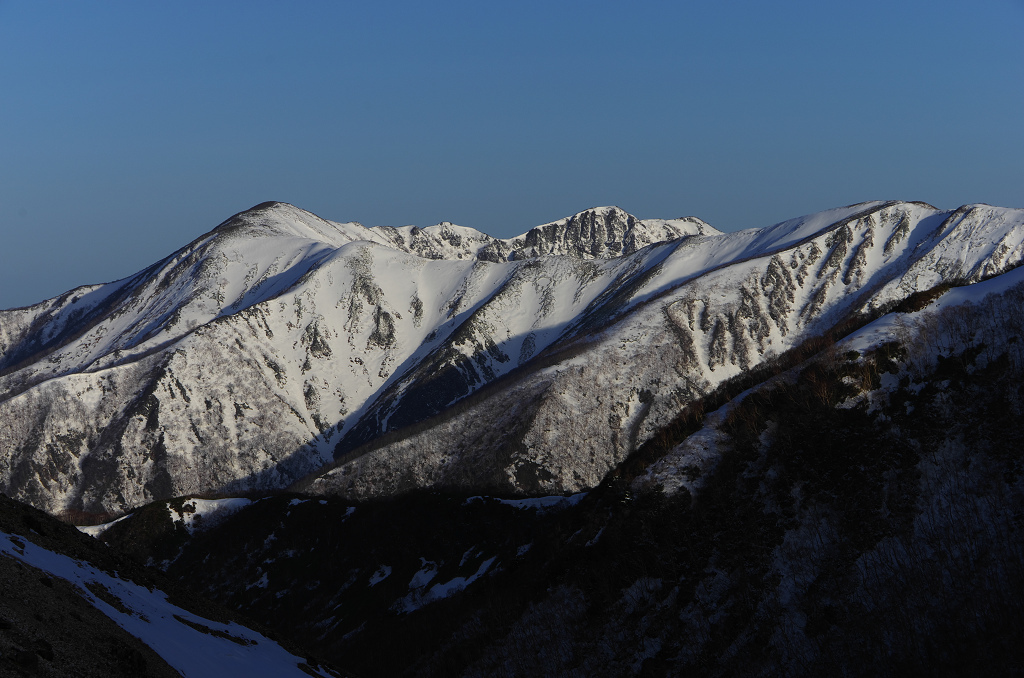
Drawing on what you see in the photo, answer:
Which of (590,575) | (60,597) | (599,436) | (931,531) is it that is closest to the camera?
(60,597)

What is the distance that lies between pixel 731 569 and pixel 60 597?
95.6 feet

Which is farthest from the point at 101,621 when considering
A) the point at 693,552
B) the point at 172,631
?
the point at 693,552

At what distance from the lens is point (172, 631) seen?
28344 mm

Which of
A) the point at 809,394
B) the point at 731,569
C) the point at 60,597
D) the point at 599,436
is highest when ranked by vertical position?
the point at 60,597

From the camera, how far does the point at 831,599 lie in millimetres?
37219

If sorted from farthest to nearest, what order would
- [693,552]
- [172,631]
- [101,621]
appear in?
[693,552]
[172,631]
[101,621]

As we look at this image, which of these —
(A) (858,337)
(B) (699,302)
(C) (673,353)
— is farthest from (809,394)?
(B) (699,302)

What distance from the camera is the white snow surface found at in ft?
85.7

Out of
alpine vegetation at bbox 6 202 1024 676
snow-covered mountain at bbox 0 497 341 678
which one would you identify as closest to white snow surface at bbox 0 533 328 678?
snow-covered mountain at bbox 0 497 341 678

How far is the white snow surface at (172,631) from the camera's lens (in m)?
26.1

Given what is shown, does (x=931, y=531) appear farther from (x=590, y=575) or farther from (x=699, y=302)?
(x=699, y=302)

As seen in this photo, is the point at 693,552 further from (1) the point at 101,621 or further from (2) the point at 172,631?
(1) the point at 101,621

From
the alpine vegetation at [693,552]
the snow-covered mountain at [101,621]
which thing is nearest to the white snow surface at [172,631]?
the snow-covered mountain at [101,621]

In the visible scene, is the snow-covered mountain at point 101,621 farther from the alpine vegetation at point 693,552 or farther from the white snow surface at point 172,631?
the alpine vegetation at point 693,552
